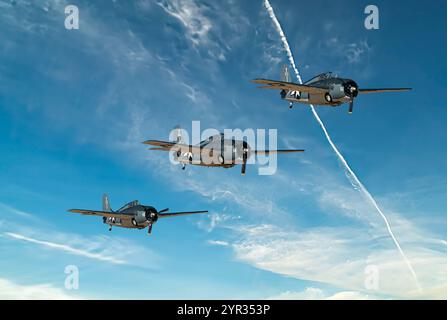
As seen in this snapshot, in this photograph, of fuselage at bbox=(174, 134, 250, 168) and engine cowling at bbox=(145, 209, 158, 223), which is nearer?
fuselage at bbox=(174, 134, 250, 168)

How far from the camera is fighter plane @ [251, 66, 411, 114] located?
2259 inches

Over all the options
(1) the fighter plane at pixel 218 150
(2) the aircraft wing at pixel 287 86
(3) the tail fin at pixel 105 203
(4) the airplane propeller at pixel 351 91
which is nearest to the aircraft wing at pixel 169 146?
(1) the fighter plane at pixel 218 150

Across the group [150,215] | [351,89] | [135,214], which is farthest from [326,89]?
[135,214]

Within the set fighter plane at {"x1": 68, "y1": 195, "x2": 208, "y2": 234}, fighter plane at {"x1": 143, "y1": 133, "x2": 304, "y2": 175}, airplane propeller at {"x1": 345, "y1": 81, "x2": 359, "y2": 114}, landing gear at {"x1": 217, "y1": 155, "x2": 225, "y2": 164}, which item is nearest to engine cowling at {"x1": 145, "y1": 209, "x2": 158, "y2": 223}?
fighter plane at {"x1": 68, "y1": 195, "x2": 208, "y2": 234}

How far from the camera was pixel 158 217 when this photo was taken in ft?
264

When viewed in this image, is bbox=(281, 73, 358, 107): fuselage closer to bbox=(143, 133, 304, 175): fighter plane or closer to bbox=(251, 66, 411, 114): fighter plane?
bbox=(251, 66, 411, 114): fighter plane

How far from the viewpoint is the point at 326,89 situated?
2335 inches

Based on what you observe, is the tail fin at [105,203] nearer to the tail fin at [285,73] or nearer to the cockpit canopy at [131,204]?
the cockpit canopy at [131,204]

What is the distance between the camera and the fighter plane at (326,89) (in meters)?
57.4
